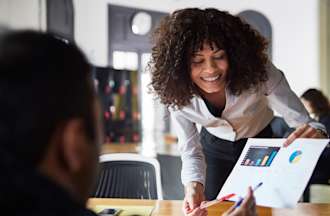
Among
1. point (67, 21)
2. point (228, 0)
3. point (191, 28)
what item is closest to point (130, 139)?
point (67, 21)

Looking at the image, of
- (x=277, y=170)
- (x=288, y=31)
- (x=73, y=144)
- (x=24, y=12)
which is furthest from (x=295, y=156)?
(x=288, y=31)

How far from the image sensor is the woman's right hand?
1.24 metres

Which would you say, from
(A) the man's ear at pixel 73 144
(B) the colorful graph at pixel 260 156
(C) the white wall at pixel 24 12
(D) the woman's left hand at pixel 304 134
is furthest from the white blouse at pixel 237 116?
(C) the white wall at pixel 24 12

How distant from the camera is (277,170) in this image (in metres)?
1.10

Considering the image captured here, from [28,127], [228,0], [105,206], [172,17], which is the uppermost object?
[228,0]

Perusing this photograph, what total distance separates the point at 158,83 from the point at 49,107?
986mm

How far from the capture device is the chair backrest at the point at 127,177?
5.65 feet

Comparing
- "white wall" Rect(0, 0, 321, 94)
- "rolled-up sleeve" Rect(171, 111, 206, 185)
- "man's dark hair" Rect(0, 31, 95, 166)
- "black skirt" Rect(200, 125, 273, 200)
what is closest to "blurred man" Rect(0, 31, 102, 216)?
"man's dark hair" Rect(0, 31, 95, 166)

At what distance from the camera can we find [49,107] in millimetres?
500

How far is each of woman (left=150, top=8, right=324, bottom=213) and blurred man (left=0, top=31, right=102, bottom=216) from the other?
31.8 inches

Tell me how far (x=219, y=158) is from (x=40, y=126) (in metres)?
1.18

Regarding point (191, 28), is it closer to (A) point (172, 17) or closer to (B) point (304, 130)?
(A) point (172, 17)

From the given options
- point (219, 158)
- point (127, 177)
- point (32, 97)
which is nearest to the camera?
point (32, 97)

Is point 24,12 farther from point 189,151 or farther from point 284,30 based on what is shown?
point 284,30
